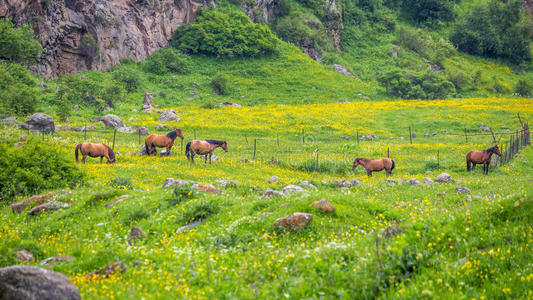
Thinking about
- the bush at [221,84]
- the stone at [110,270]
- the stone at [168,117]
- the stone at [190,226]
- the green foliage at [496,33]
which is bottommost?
the stone at [168,117]

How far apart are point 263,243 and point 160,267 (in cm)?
256

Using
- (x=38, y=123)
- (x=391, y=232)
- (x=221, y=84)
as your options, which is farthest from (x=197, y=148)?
(x=221, y=84)

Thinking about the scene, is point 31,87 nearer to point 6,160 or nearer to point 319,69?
point 6,160

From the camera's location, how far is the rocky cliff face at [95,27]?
51.8 m

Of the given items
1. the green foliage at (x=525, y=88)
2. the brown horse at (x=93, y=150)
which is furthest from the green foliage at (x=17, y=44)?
the green foliage at (x=525, y=88)

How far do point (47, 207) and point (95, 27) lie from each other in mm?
56458

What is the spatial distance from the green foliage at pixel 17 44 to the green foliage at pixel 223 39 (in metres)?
31.6

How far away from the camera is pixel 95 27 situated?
60562 mm

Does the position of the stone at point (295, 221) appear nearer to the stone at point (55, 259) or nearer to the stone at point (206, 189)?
the stone at point (206, 189)

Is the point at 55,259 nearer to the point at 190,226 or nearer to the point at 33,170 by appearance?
the point at 190,226

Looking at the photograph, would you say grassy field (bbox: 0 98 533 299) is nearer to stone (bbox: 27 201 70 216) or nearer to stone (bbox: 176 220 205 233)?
stone (bbox: 176 220 205 233)

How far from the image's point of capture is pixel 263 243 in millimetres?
9227

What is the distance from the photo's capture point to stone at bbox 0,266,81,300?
5.98 meters

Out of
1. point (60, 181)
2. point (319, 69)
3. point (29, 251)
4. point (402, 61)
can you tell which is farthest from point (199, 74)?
point (29, 251)
